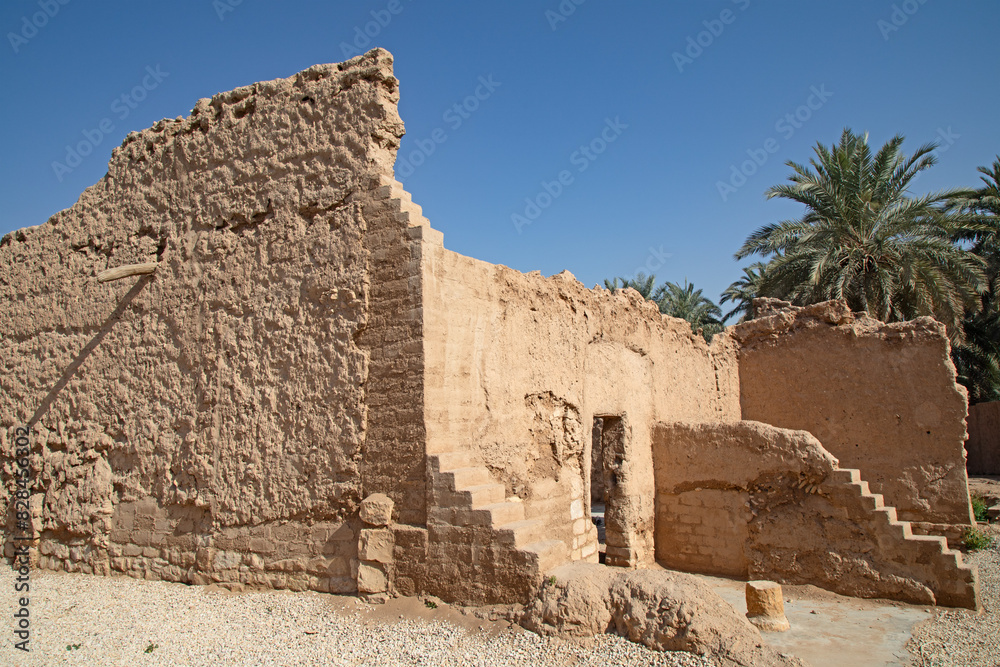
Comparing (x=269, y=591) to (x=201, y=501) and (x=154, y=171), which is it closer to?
(x=201, y=501)

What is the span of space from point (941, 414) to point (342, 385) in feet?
27.5

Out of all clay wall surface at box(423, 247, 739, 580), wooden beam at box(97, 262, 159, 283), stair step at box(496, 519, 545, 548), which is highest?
wooden beam at box(97, 262, 159, 283)

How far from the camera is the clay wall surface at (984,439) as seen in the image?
663 inches

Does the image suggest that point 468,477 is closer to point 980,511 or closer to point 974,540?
point 974,540

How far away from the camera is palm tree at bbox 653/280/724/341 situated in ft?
79.2

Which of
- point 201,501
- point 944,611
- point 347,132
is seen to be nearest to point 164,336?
point 201,501

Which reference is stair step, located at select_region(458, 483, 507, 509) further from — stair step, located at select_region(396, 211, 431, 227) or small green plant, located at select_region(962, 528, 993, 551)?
small green plant, located at select_region(962, 528, 993, 551)

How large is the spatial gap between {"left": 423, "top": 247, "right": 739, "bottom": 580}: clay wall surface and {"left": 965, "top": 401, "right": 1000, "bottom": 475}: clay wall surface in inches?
486

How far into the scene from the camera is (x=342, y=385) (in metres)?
5.55

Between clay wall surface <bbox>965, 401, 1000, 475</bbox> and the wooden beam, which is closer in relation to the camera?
the wooden beam

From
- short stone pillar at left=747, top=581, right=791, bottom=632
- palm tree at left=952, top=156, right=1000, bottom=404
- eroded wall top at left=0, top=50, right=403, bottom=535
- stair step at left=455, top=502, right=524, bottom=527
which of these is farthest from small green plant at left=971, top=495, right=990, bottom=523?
eroded wall top at left=0, top=50, right=403, bottom=535

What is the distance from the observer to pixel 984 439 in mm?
17125

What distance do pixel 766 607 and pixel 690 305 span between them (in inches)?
786

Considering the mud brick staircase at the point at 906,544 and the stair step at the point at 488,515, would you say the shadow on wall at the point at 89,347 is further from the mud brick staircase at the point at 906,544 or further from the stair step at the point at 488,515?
the mud brick staircase at the point at 906,544
